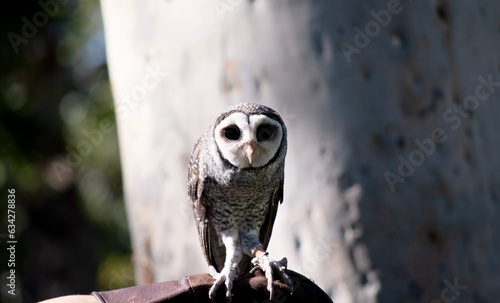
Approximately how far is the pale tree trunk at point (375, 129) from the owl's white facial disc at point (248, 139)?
400 millimetres

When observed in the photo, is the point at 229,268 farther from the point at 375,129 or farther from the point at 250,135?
the point at 375,129

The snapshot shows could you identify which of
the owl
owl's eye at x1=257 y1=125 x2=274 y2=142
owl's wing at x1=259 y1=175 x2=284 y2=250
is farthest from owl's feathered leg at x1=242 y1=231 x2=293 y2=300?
owl's eye at x1=257 y1=125 x2=274 y2=142

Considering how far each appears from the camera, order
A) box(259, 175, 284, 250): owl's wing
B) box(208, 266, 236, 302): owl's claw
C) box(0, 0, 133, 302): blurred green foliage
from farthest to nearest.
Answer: box(0, 0, 133, 302): blurred green foliage < box(259, 175, 284, 250): owl's wing < box(208, 266, 236, 302): owl's claw

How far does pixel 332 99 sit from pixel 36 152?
23.5 feet

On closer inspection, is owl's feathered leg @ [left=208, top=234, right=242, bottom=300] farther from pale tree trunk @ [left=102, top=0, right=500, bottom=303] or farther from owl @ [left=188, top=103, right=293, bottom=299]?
pale tree trunk @ [left=102, top=0, right=500, bottom=303]

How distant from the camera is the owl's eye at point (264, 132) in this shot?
2469 millimetres

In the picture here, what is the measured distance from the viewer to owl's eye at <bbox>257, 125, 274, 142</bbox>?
8.10 ft

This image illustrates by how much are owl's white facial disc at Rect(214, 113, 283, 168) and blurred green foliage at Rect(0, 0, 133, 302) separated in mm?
6848

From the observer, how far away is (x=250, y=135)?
7.96 feet

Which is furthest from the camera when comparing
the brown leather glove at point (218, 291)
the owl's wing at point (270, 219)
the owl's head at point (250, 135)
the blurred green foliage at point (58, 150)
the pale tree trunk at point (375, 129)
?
the blurred green foliage at point (58, 150)

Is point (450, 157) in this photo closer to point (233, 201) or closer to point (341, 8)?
point (341, 8)

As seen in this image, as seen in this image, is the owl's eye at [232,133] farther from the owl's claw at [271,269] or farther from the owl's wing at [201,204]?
the owl's claw at [271,269]

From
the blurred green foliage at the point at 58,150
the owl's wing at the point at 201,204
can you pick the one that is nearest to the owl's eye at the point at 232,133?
the owl's wing at the point at 201,204

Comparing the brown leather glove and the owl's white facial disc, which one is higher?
the owl's white facial disc
